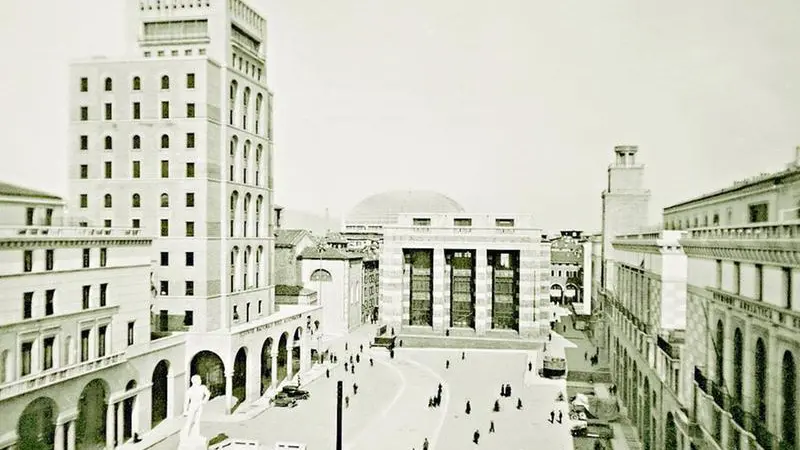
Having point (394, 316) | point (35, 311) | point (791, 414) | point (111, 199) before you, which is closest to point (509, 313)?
point (394, 316)

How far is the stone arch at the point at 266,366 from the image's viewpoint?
5772cm

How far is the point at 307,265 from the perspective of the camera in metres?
87.1

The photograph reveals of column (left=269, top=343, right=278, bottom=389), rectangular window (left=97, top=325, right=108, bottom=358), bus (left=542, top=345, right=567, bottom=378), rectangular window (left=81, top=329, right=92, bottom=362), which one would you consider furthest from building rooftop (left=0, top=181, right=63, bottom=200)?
bus (left=542, top=345, right=567, bottom=378)

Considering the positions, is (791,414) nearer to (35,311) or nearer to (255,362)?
(35,311)

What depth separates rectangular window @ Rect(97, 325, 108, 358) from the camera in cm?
3906

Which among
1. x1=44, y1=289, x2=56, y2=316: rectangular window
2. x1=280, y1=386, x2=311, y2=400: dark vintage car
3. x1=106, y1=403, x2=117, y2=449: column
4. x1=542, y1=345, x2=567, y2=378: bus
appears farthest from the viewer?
x1=542, y1=345, x2=567, y2=378: bus

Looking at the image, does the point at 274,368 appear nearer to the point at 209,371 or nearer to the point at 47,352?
the point at 209,371

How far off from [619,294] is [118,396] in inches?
1487

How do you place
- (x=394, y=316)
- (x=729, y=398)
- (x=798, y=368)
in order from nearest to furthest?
(x=798, y=368), (x=729, y=398), (x=394, y=316)

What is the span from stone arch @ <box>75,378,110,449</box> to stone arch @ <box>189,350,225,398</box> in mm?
13948

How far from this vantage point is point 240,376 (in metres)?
58.9

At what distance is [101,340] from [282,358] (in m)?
28.4

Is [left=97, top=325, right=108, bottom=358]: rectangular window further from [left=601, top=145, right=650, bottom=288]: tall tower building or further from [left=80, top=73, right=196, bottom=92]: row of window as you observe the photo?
[left=601, top=145, right=650, bottom=288]: tall tower building

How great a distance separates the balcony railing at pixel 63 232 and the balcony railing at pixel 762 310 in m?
31.3
